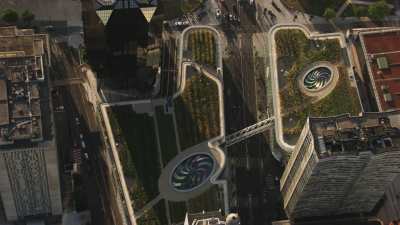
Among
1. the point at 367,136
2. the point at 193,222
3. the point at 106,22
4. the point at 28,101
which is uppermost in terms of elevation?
the point at 106,22

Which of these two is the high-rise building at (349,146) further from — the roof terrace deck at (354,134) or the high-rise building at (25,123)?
the high-rise building at (25,123)

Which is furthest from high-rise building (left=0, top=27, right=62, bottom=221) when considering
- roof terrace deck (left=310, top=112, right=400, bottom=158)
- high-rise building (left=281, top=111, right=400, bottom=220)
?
roof terrace deck (left=310, top=112, right=400, bottom=158)

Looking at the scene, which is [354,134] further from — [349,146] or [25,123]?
[25,123]

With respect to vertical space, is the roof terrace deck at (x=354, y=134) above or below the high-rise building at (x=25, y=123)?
below

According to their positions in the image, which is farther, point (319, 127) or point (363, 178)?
point (363, 178)

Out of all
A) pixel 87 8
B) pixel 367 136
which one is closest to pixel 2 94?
pixel 87 8

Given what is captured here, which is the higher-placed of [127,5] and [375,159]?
[127,5]

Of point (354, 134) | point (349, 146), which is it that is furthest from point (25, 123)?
point (354, 134)

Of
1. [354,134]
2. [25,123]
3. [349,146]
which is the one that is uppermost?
[25,123]

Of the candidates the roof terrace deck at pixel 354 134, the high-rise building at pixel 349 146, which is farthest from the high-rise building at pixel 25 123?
the roof terrace deck at pixel 354 134

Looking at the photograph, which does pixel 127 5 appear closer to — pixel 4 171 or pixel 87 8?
pixel 87 8
